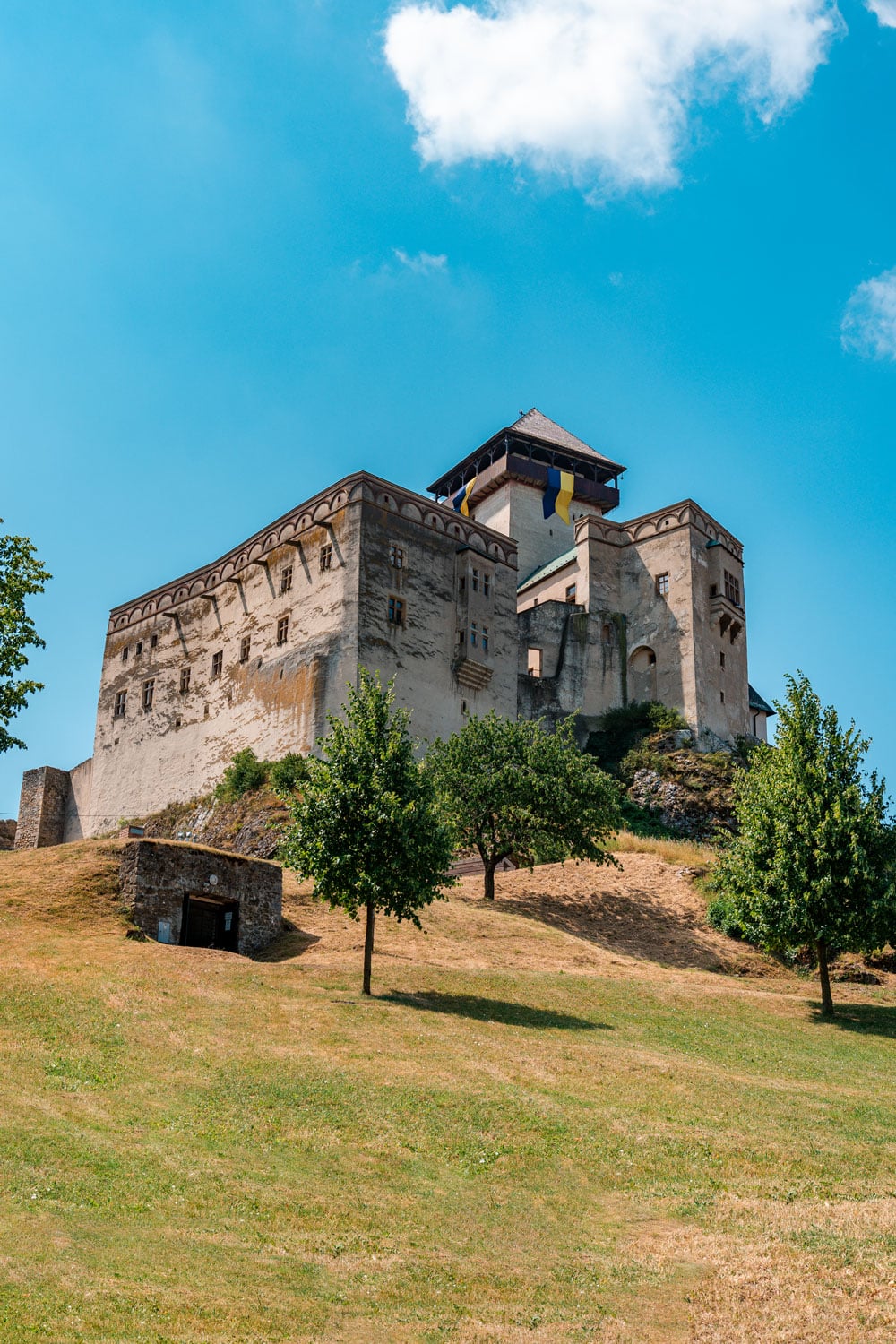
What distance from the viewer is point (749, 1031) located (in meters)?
26.4

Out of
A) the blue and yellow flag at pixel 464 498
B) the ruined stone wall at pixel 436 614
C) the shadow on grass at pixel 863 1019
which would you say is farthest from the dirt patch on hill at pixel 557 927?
the blue and yellow flag at pixel 464 498

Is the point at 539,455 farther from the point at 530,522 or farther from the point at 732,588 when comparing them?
the point at 732,588

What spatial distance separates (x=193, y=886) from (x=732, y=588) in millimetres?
38826

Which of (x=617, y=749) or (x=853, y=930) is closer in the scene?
(x=853, y=930)

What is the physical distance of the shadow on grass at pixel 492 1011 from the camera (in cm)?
2452

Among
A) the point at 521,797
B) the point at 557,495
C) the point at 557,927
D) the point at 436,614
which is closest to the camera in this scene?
the point at 557,927

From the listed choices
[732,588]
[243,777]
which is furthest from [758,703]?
[243,777]

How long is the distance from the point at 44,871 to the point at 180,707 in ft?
87.4

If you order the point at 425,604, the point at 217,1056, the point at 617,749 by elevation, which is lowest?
the point at 217,1056

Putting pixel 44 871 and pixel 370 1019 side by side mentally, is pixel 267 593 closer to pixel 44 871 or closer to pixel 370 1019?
pixel 44 871

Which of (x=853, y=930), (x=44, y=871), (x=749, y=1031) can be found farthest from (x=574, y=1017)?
(x=44, y=871)

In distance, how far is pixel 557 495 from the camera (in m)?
73.4

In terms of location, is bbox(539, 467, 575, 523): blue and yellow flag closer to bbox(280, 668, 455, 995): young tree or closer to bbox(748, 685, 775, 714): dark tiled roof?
bbox(748, 685, 775, 714): dark tiled roof

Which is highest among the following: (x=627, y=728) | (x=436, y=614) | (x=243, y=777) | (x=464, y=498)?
(x=464, y=498)
